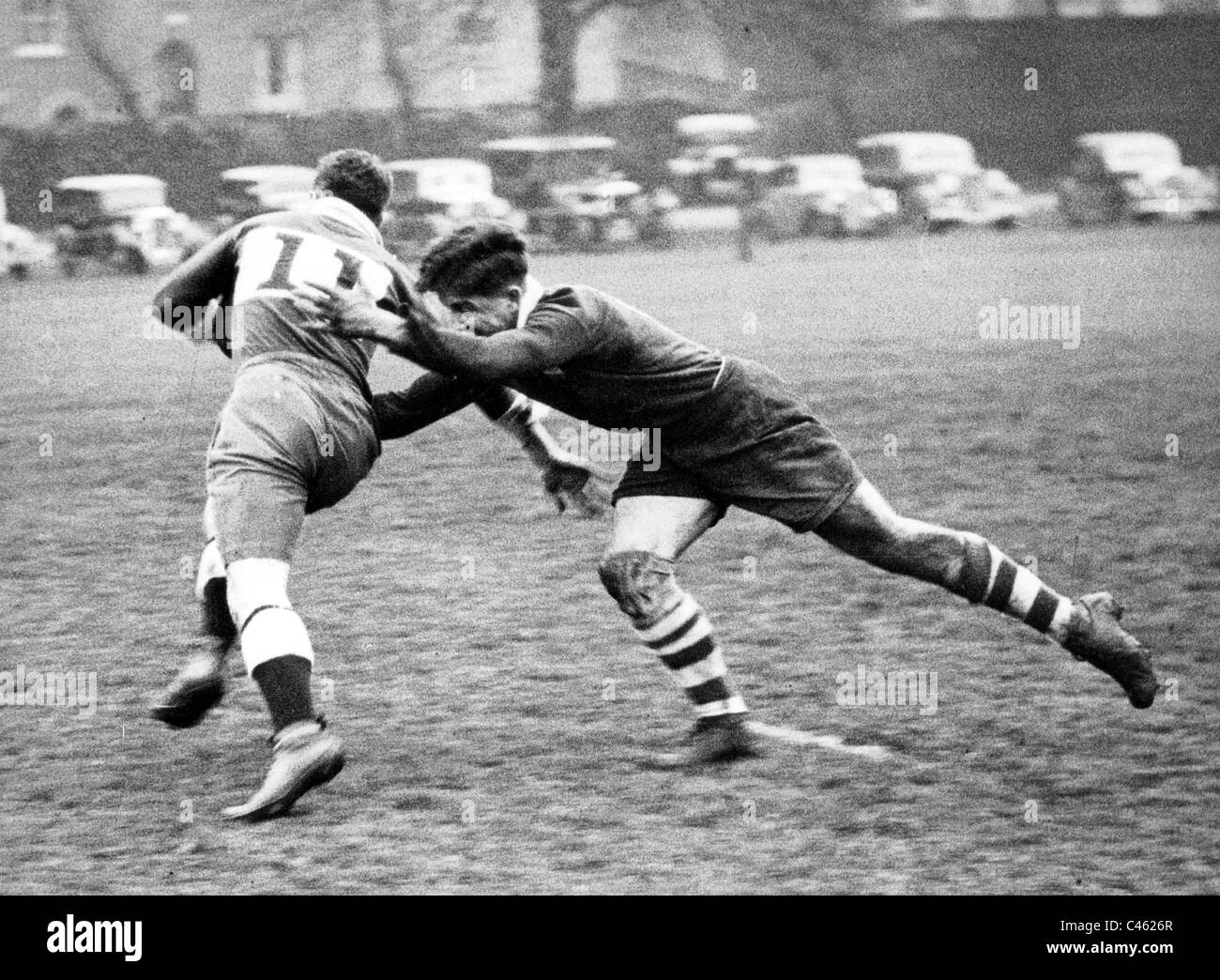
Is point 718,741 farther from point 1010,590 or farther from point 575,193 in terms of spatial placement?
point 575,193

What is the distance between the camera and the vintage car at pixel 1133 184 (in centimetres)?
2778

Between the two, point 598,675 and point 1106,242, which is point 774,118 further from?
point 598,675

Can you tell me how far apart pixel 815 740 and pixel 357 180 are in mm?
2041

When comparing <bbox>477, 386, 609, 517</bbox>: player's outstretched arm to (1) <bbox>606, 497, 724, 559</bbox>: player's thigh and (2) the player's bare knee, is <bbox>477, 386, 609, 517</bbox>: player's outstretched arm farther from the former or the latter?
(2) the player's bare knee

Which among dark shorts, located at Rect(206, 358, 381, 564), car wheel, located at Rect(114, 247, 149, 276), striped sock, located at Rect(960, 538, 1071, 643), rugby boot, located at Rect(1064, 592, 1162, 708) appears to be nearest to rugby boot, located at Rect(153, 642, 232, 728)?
dark shorts, located at Rect(206, 358, 381, 564)

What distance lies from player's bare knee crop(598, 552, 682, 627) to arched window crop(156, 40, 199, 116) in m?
22.7

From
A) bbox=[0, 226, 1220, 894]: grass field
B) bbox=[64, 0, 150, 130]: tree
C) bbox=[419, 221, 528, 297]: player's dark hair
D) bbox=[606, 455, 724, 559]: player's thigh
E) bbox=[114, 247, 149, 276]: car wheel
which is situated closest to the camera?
bbox=[0, 226, 1220, 894]: grass field

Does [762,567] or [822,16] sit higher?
[822,16]

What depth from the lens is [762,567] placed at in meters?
7.73

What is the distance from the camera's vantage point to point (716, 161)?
1123 inches

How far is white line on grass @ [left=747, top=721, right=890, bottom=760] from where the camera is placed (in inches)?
210

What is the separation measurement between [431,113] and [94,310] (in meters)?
9.81

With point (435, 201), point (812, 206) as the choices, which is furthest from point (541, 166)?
point (812, 206)

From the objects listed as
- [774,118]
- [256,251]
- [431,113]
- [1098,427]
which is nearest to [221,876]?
[256,251]
